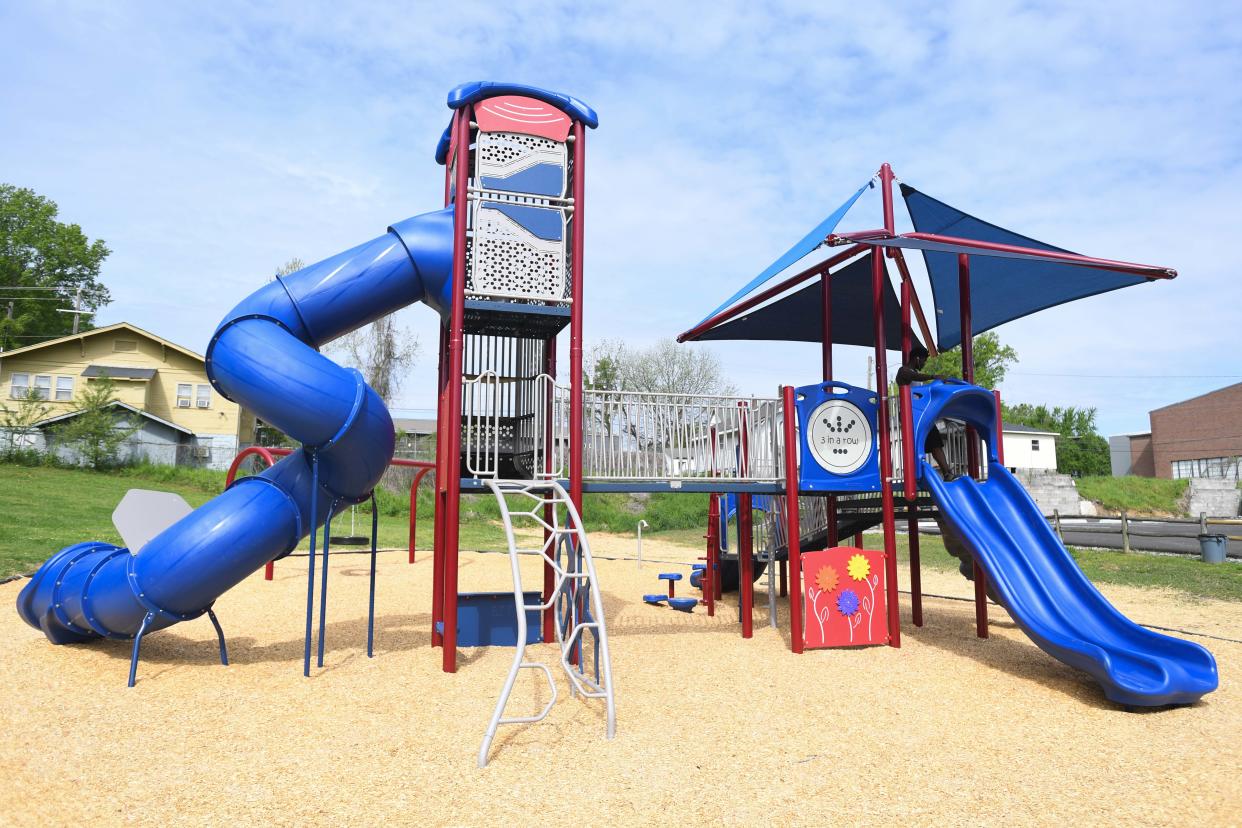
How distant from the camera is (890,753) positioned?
18.2 ft

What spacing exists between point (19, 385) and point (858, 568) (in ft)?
119

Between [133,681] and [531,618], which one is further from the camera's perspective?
[531,618]

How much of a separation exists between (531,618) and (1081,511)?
3315cm

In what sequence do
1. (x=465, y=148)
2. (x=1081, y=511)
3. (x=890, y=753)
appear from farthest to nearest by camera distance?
1. (x=1081, y=511)
2. (x=465, y=148)
3. (x=890, y=753)

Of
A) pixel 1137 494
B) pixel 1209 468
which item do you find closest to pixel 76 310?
pixel 1137 494

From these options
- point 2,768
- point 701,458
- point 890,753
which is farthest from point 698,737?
point 2,768

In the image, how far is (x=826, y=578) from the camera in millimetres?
8984

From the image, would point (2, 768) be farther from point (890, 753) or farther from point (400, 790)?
point (890, 753)

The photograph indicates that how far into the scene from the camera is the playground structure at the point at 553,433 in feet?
23.4

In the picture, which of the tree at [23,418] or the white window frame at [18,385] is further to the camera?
the white window frame at [18,385]

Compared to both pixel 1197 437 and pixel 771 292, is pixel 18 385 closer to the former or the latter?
pixel 771 292

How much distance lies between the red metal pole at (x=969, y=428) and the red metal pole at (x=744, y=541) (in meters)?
2.71

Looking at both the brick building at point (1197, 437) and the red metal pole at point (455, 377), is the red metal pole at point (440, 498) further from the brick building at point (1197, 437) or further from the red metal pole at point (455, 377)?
the brick building at point (1197, 437)

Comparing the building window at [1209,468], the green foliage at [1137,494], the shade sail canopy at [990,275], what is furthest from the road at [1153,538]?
the building window at [1209,468]
